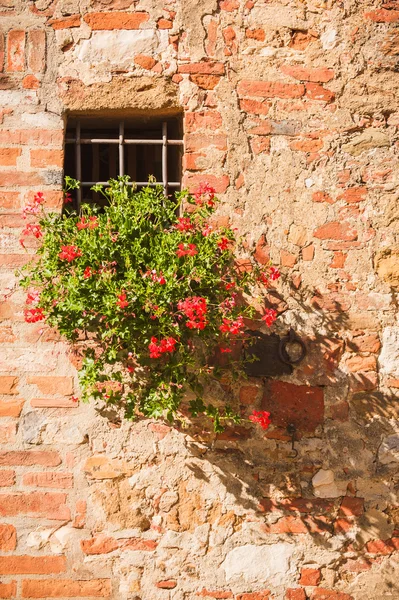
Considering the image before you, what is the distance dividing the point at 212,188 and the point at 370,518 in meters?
1.73

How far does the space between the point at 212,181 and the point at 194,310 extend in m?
0.83

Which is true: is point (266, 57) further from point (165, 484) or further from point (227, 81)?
point (165, 484)

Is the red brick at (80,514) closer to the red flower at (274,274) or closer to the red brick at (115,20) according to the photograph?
the red flower at (274,274)

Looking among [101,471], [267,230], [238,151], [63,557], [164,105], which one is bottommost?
[63,557]

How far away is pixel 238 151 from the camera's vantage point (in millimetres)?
3139

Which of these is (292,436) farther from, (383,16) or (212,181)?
(383,16)

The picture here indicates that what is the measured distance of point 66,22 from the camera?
312 cm

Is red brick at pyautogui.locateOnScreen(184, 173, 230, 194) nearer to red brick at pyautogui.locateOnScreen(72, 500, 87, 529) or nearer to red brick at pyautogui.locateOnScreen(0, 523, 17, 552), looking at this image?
red brick at pyautogui.locateOnScreen(72, 500, 87, 529)

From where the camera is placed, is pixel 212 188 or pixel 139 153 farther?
pixel 139 153

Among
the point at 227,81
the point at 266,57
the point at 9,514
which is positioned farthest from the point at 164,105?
the point at 9,514

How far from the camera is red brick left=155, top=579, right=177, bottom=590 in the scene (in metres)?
3.02

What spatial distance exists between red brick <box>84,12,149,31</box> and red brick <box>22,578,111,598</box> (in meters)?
2.61

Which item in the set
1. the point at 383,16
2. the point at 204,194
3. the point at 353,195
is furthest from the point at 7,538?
the point at 383,16

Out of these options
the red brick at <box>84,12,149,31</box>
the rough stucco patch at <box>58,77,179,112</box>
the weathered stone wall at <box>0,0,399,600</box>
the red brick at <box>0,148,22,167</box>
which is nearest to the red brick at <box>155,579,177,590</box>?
the weathered stone wall at <box>0,0,399,600</box>
